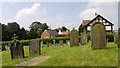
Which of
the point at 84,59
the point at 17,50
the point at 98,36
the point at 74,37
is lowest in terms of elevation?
the point at 84,59

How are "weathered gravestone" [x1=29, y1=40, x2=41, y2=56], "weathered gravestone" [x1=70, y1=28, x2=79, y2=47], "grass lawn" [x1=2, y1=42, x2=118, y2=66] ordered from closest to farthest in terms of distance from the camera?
"grass lawn" [x1=2, y1=42, x2=118, y2=66]
"weathered gravestone" [x1=29, y1=40, x2=41, y2=56]
"weathered gravestone" [x1=70, y1=28, x2=79, y2=47]

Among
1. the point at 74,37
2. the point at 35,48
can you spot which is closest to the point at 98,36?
the point at 74,37

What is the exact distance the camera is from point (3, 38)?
44031mm

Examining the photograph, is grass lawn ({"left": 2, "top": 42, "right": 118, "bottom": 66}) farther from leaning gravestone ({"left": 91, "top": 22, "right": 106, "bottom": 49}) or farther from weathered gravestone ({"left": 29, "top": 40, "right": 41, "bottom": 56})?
weathered gravestone ({"left": 29, "top": 40, "right": 41, "bottom": 56})

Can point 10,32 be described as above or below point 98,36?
above

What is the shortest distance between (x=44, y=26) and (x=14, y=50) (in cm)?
7148

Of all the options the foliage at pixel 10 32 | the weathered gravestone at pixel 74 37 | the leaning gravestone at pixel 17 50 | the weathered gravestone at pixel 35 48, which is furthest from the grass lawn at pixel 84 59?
the foliage at pixel 10 32

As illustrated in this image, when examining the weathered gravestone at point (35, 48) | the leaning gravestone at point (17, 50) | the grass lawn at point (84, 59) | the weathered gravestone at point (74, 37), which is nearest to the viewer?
the grass lawn at point (84, 59)

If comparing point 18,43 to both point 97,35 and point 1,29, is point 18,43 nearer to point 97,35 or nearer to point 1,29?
point 97,35

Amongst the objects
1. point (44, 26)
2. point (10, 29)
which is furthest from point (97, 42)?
point (44, 26)

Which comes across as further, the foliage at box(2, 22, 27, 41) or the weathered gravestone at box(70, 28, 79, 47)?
the foliage at box(2, 22, 27, 41)

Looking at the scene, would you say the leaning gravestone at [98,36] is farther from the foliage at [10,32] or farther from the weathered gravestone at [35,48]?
the foliage at [10,32]

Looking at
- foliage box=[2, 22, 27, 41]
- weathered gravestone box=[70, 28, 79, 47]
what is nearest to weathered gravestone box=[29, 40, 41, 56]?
weathered gravestone box=[70, 28, 79, 47]

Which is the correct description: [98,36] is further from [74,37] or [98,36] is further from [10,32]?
[10,32]
